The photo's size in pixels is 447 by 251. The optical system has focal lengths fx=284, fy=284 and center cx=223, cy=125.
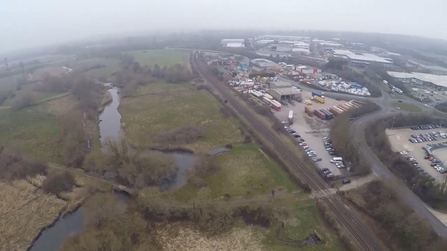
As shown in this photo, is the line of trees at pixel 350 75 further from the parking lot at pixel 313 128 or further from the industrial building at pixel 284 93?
the industrial building at pixel 284 93

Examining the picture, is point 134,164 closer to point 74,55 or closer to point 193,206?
point 193,206

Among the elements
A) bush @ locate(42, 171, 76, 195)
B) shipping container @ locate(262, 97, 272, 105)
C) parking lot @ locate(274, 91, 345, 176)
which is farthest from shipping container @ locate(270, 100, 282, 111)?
bush @ locate(42, 171, 76, 195)

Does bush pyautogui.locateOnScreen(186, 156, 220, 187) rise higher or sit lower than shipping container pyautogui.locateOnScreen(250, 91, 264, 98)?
lower

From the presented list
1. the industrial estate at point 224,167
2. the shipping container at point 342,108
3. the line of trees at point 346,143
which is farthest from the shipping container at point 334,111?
the line of trees at point 346,143

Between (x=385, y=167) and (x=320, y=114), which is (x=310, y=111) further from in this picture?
(x=385, y=167)

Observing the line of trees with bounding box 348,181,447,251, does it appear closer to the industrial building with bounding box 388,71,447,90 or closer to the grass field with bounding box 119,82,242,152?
the grass field with bounding box 119,82,242,152

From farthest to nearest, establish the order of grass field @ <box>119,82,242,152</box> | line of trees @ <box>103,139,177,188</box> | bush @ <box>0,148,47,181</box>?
1. grass field @ <box>119,82,242,152</box>
2. bush @ <box>0,148,47,181</box>
3. line of trees @ <box>103,139,177,188</box>
